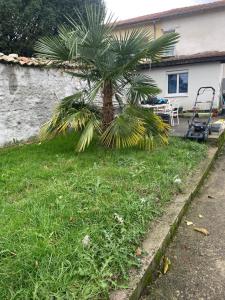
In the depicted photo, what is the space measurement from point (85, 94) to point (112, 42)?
48.4 inches

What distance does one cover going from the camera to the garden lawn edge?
7.48ft

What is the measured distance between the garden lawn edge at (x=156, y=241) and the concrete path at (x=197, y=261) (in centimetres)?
10

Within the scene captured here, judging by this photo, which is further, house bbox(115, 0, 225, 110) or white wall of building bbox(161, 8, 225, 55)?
white wall of building bbox(161, 8, 225, 55)

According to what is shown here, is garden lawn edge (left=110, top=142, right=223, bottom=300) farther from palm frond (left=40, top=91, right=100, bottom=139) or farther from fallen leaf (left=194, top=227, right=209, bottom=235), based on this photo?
palm frond (left=40, top=91, right=100, bottom=139)

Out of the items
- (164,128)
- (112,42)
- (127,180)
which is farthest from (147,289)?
(112,42)

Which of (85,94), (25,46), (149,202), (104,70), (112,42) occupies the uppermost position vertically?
(25,46)

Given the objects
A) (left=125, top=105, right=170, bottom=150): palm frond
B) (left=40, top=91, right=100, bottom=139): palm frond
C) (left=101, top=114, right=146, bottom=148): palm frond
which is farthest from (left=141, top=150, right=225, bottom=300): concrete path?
(left=40, top=91, right=100, bottom=139): palm frond

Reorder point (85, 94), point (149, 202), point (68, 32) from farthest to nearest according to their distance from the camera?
point (85, 94)
point (68, 32)
point (149, 202)

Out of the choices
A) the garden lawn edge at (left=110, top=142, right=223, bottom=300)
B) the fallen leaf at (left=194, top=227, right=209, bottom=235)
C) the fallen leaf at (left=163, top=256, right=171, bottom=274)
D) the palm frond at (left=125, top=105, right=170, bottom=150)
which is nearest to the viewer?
the garden lawn edge at (left=110, top=142, right=223, bottom=300)

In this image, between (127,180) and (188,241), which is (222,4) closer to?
(127,180)

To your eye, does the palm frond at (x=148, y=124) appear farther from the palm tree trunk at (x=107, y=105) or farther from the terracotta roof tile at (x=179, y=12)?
the terracotta roof tile at (x=179, y=12)

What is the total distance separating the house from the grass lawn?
7918 mm

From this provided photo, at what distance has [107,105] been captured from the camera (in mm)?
6328

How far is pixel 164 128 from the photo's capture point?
251 inches
